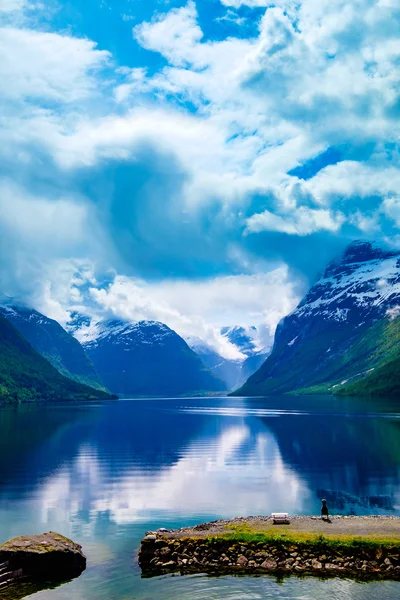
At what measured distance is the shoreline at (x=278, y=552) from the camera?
51625 millimetres

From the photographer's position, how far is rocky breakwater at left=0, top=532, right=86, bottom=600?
4922cm

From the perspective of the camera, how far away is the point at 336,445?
149875mm

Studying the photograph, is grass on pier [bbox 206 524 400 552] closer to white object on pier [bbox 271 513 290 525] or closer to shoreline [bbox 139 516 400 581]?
shoreline [bbox 139 516 400 581]

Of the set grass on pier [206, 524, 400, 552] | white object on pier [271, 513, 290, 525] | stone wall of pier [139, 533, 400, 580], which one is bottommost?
stone wall of pier [139, 533, 400, 580]

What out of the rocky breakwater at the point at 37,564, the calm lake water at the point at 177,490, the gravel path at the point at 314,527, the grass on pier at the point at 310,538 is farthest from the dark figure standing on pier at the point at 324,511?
the rocky breakwater at the point at 37,564

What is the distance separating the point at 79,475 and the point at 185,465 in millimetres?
24895

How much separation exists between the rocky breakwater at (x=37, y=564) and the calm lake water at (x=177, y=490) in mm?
1743

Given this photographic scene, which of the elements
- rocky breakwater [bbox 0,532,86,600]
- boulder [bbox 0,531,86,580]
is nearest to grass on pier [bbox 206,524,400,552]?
boulder [bbox 0,531,86,580]

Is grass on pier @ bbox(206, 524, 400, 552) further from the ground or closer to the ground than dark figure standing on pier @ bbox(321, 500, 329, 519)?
closer to the ground

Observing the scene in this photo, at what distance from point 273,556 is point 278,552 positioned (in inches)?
27.1

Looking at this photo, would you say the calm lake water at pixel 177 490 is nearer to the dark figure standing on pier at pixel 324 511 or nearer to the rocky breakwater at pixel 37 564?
the rocky breakwater at pixel 37 564

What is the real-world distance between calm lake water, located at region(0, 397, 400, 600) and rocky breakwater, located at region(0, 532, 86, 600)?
1.74m

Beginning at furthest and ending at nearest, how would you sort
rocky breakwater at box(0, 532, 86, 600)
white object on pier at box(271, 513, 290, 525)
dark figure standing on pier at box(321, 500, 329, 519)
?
dark figure standing on pier at box(321, 500, 329, 519) → white object on pier at box(271, 513, 290, 525) → rocky breakwater at box(0, 532, 86, 600)

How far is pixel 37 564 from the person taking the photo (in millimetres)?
51969
